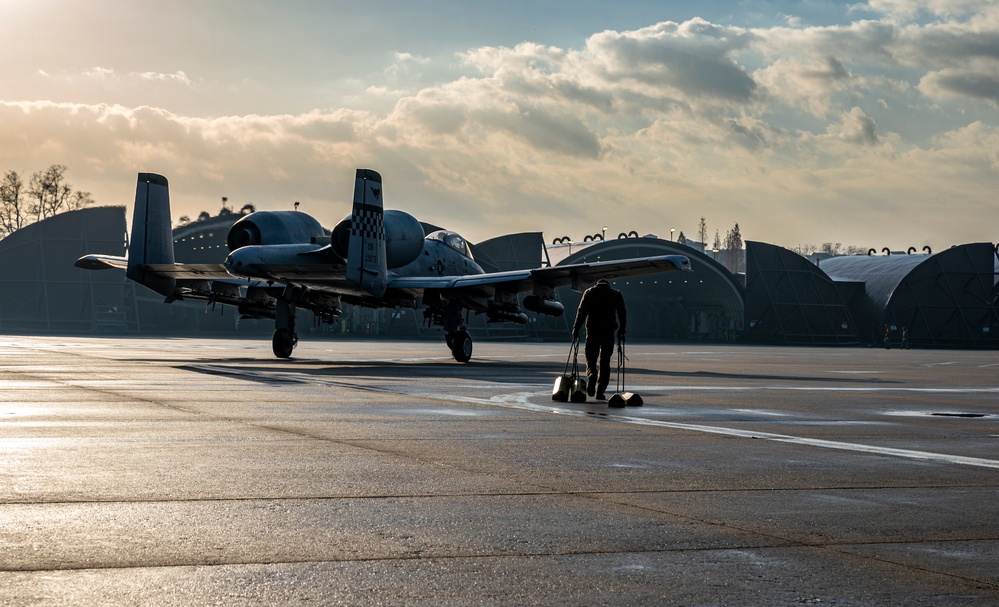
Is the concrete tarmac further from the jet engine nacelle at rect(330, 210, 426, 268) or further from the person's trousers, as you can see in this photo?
Result: the jet engine nacelle at rect(330, 210, 426, 268)

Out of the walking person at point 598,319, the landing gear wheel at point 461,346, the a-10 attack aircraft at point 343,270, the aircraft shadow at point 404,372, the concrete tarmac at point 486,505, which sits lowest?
the concrete tarmac at point 486,505

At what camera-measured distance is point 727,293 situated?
9112 cm

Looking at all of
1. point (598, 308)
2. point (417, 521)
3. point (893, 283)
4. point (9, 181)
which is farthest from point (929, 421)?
point (9, 181)

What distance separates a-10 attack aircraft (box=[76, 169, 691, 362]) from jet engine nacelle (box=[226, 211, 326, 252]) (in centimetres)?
3

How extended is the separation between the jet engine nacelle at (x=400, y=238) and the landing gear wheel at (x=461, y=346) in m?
2.71

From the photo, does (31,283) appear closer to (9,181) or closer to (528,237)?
(9,181)

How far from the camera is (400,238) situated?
31672 mm

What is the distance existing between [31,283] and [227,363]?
63332 millimetres

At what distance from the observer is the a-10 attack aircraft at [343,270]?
28.8 m

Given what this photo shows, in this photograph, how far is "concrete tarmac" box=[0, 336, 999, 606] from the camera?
5141 mm

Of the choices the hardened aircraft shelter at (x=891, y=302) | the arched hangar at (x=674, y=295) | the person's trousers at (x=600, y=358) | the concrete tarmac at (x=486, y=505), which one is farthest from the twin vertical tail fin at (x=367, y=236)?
the hardened aircraft shelter at (x=891, y=302)

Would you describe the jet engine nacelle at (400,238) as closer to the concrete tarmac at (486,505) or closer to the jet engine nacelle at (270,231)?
the jet engine nacelle at (270,231)

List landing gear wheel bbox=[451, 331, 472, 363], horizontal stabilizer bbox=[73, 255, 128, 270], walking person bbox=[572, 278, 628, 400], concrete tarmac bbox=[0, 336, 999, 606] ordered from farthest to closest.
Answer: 1. horizontal stabilizer bbox=[73, 255, 128, 270]
2. landing gear wheel bbox=[451, 331, 472, 363]
3. walking person bbox=[572, 278, 628, 400]
4. concrete tarmac bbox=[0, 336, 999, 606]

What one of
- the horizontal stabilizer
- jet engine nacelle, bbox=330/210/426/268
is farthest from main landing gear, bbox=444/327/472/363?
the horizontal stabilizer
